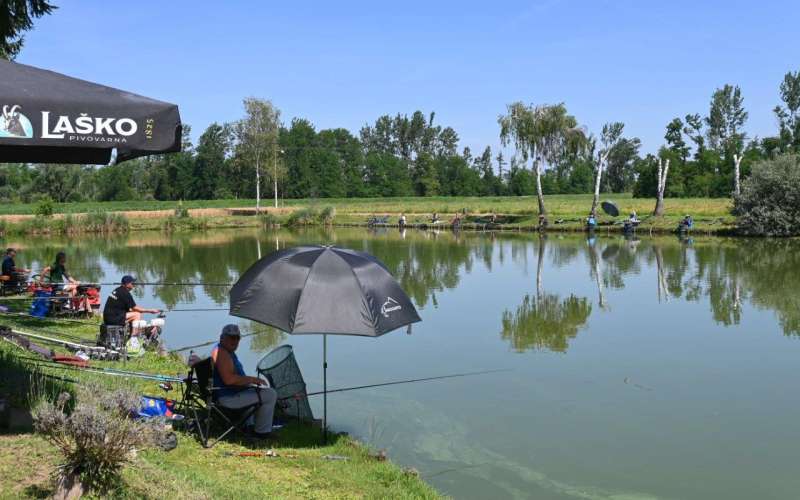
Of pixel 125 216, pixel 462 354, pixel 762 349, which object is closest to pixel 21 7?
pixel 462 354

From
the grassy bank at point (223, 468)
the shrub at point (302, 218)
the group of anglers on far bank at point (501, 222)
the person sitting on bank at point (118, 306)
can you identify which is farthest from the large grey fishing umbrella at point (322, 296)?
the shrub at point (302, 218)

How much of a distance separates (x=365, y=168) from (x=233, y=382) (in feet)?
306

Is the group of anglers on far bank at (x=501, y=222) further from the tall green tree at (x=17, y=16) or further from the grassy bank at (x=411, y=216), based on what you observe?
the tall green tree at (x=17, y=16)

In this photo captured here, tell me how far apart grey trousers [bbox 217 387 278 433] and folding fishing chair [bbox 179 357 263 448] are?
1.5 inches

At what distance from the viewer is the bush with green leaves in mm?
34625

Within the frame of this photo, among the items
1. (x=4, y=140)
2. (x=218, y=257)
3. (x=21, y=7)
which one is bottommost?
(x=218, y=257)

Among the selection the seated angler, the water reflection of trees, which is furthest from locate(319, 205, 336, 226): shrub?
the seated angler

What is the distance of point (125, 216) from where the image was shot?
5078 cm

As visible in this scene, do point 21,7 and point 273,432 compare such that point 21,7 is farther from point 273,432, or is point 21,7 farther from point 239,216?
point 239,216

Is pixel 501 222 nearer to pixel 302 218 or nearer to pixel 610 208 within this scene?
pixel 610 208

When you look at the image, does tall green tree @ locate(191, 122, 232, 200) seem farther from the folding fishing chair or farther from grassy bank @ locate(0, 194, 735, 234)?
the folding fishing chair

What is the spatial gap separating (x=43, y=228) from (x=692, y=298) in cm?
4101

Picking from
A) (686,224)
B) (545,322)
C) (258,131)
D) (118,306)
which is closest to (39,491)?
(118,306)

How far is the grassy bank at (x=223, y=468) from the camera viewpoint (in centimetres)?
429
